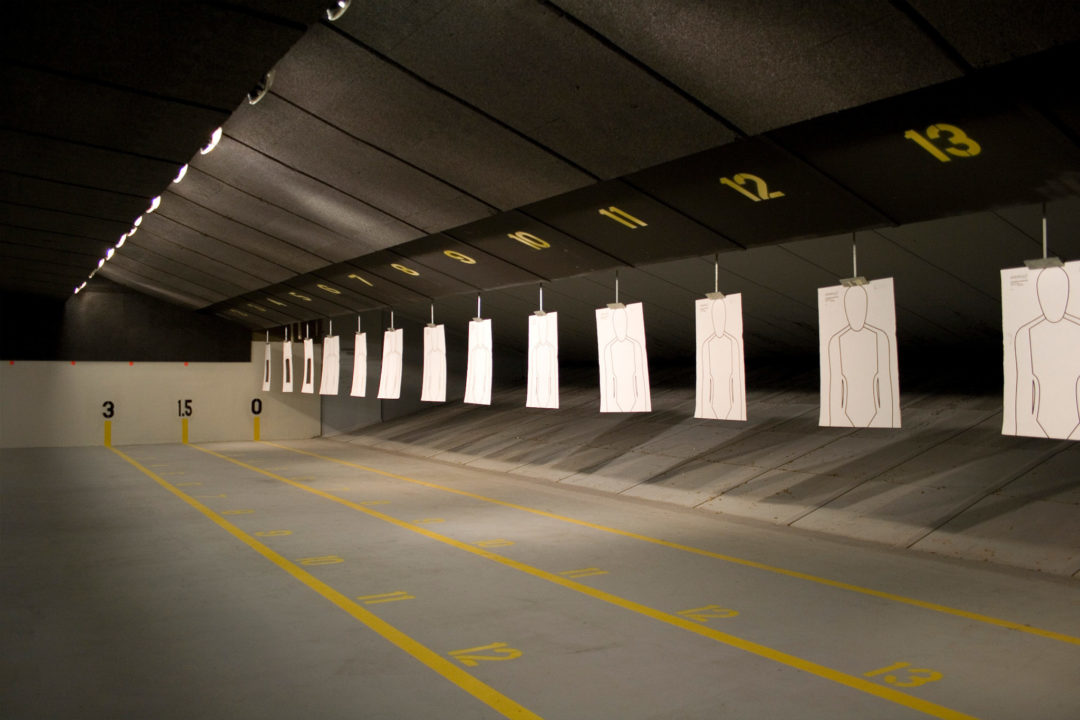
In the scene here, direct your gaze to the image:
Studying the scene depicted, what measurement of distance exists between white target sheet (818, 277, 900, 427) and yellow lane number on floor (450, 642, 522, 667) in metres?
3.47

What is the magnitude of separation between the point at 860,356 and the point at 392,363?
9719 millimetres

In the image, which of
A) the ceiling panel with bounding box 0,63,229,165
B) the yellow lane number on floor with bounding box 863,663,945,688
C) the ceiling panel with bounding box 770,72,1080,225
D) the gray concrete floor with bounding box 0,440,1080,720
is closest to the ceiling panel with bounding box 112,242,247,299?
the gray concrete floor with bounding box 0,440,1080,720

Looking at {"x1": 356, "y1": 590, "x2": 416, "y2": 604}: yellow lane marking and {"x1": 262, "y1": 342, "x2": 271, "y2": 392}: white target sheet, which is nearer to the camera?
{"x1": 356, "y1": 590, "x2": 416, "y2": 604}: yellow lane marking

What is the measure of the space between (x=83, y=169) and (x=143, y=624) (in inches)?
142

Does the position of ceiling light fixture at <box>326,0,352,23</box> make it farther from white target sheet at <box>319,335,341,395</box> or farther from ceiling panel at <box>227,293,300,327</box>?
white target sheet at <box>319,335,341,395</box>

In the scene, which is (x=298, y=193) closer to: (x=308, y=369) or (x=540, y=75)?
(x=540, y=75)

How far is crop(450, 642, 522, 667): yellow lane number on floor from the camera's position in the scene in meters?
3.97

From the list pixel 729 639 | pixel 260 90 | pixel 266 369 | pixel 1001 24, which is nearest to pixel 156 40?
pixel 260 90

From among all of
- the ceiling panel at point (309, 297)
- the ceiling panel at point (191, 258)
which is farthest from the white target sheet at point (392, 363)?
the ceiling panel at point (191, 258)

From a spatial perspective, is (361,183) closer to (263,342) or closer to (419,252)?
(419,252)

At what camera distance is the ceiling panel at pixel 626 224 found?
6.38m

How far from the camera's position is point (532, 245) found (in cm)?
816

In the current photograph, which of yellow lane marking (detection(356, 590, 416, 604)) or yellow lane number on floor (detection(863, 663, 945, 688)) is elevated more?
yellow lane marking (detection(356, 590, 416, 604))

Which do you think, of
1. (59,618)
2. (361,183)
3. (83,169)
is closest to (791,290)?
(361,183)
